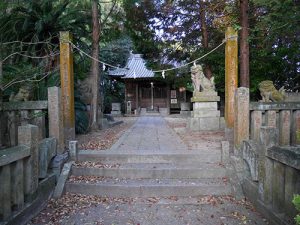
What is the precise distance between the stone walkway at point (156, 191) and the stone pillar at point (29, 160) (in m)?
0.47

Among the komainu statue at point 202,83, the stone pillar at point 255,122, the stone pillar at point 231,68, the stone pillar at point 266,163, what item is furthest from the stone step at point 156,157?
the komainu statue at point 202,83

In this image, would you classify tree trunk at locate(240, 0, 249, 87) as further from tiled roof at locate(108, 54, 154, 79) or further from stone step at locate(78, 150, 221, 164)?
tiled roof at locate(108, 54, 154, 79)

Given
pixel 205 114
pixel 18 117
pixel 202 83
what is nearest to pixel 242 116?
pixel 18 117

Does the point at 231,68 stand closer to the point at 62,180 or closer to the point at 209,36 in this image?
the point at 62,180

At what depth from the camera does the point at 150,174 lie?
542 centimetres

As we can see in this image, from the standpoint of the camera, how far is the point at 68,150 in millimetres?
5996

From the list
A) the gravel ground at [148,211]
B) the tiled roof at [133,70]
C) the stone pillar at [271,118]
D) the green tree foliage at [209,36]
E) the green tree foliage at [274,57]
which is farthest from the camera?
the tiled roof at [133,70]

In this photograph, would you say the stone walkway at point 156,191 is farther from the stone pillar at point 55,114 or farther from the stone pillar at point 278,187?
the stone pillar at point 55,114

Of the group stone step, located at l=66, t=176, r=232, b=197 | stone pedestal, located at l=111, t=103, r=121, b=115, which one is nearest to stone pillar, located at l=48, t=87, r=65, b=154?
stone step, located at l=66, t=176, r=232, b=197

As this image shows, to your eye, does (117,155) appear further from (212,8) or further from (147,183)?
(212,8)

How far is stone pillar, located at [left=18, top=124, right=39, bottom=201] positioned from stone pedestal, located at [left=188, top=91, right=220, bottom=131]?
22.1 ft

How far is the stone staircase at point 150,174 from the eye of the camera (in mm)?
5000

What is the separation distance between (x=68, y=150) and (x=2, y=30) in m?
4.35

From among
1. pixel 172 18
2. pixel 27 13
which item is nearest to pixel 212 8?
pixel 172 18
